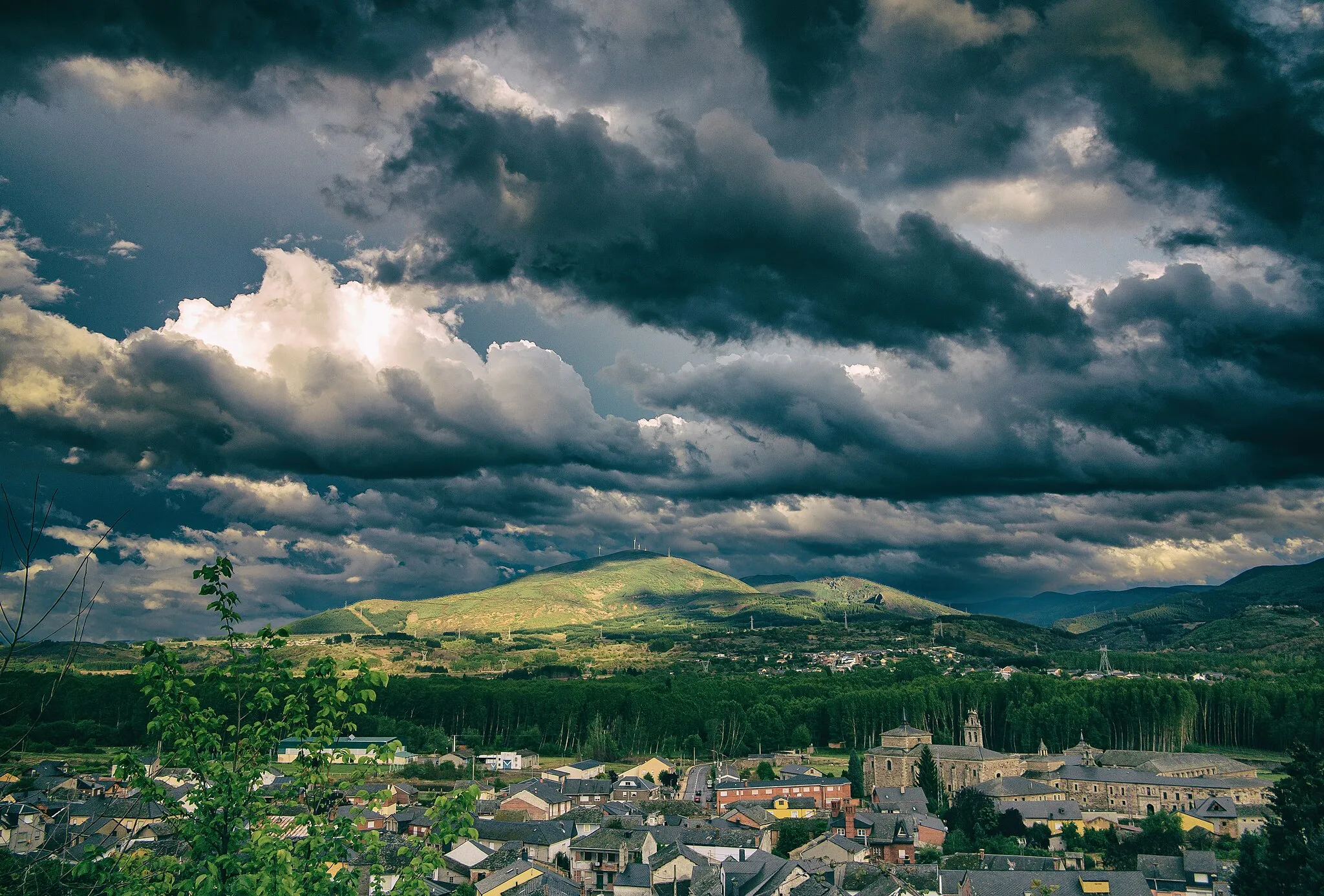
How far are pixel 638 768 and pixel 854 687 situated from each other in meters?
71.9

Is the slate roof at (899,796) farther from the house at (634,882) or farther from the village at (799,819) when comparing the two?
the house at (634,882)

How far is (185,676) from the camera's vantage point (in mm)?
12289

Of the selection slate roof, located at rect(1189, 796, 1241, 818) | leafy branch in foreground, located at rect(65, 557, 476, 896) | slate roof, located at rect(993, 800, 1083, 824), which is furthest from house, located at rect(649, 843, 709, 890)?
leafy branch in foreground, located at rect(65, 557, 476, 896)

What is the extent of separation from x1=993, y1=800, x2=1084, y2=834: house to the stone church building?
2196cm

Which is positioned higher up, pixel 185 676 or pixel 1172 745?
pixel 185 676

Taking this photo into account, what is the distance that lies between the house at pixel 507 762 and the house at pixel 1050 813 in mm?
68778

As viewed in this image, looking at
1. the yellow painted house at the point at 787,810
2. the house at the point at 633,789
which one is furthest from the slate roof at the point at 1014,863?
the house at the point at 633,789

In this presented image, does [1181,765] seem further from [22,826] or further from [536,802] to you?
[22,826]

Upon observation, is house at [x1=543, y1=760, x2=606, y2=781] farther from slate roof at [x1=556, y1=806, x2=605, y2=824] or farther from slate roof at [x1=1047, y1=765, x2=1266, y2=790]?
slate roof at [x1=1047, y1=765, x2=1266, y2=790]

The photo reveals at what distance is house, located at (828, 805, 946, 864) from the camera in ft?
262

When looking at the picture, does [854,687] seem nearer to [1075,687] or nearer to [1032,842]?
[1075,687]

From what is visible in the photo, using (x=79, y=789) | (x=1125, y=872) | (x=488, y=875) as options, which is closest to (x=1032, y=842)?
(x=1125, y=872)

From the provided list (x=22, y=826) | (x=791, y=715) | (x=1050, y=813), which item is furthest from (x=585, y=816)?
(x=791, y=715)

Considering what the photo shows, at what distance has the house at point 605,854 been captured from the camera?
2795 inches
